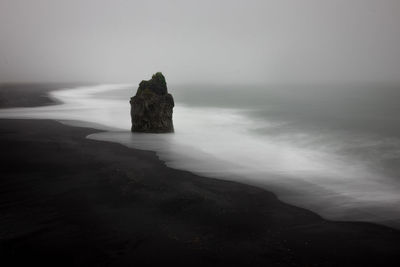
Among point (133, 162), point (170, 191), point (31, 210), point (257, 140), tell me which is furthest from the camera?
point (257, 140)

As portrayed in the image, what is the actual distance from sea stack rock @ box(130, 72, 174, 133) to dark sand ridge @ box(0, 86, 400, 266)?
30.9 ft

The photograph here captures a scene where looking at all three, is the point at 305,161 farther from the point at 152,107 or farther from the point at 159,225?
the point at 159,225

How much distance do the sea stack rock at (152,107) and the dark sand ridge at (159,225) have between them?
941 centimetres

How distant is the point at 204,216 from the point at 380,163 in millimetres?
12645

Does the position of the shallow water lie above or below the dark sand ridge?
above

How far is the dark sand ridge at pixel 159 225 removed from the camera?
300 inches

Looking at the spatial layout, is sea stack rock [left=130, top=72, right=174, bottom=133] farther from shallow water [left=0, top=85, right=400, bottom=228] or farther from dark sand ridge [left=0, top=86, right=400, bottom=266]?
dark sand ridge [left=0, top=86, right=400, bottom=266]

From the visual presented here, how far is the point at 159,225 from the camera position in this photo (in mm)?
9148

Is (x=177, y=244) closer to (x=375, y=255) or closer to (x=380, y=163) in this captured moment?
(x=375, y=255)

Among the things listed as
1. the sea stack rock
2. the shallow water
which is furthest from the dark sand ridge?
the sea stack rock

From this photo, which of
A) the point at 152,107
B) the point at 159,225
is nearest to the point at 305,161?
the point at 152,107

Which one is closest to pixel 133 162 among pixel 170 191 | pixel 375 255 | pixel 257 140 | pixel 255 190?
pixel 170 191

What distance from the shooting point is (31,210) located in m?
9.75

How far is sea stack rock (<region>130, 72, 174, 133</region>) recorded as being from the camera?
23234 millimetres
